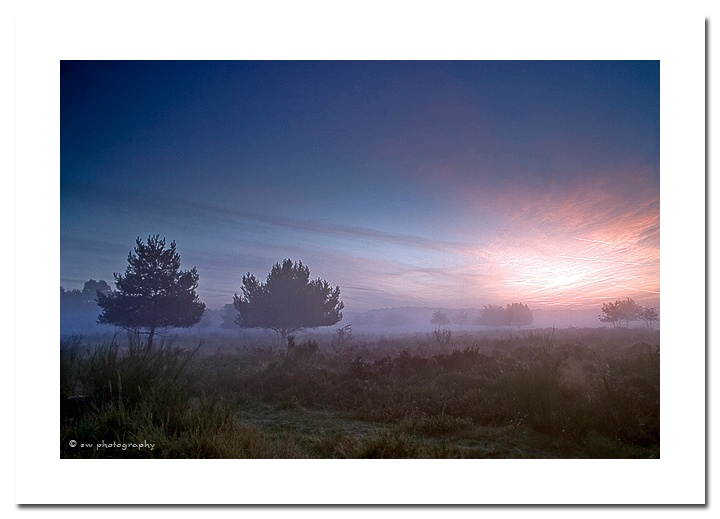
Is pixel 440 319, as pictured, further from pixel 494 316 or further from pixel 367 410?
pixel 367 410

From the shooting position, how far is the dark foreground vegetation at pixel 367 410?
421 centimetres

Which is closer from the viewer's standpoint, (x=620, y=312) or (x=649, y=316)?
(x=649, y=316)

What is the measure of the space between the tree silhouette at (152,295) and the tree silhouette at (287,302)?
913 mm

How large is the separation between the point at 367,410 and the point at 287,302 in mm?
3441

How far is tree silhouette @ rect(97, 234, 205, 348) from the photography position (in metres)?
5.50

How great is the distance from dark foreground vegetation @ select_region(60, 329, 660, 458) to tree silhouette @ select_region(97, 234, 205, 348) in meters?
0.59

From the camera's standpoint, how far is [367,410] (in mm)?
5617

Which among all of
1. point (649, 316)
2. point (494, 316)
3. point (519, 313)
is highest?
point (649, 316)
